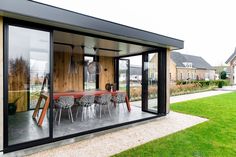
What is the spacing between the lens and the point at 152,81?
6234 mm

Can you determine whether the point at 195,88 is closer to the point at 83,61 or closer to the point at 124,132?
the point at 83,61

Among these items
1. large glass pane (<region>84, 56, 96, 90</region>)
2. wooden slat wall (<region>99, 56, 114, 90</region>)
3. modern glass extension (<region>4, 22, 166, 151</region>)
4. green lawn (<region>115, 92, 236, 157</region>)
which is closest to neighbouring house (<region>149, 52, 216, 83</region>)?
wooden slat wall (<region>99, 56, 114, 90</region>)

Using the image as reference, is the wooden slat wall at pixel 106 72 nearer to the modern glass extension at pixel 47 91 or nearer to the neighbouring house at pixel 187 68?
the modern glass extension at pixel 47 91

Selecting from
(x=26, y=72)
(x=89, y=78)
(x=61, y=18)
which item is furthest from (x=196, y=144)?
(x=89, y=78)

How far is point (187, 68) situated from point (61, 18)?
26850 mm

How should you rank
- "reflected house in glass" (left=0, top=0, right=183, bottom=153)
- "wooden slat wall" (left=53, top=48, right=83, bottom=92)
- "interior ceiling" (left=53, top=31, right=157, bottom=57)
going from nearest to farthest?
"reflected house in glass" (left=0, top=0, right=183, bottom=153)
"interior ceiling" (left=53, top=31, right=157, bottom=57)
"wooden slat wall" (left=53, top=48, right=83, bottom=92)

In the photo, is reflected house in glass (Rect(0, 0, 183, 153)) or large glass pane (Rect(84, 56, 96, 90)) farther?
large glass pane (Rect(84, 56, 96, 90))

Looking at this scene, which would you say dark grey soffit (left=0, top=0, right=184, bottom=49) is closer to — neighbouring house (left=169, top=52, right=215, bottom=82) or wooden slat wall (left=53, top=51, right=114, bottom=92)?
wooden slat wall (left=53, top=51, right=114, bottom=92)

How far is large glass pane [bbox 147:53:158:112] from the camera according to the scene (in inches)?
241

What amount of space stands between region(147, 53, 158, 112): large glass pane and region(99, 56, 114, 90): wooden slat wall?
317 centimetres

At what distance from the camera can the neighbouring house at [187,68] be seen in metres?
26.1

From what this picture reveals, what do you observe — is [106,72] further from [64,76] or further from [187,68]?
[187,68]

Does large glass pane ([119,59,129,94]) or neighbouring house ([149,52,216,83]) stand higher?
neighbouring house ([149,52,216,83])

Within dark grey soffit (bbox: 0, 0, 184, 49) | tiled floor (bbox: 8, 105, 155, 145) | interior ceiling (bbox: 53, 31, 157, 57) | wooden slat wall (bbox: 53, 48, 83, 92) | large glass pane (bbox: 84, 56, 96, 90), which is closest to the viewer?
dark grey soffit (bbox: 0, 0, 184, 49)
